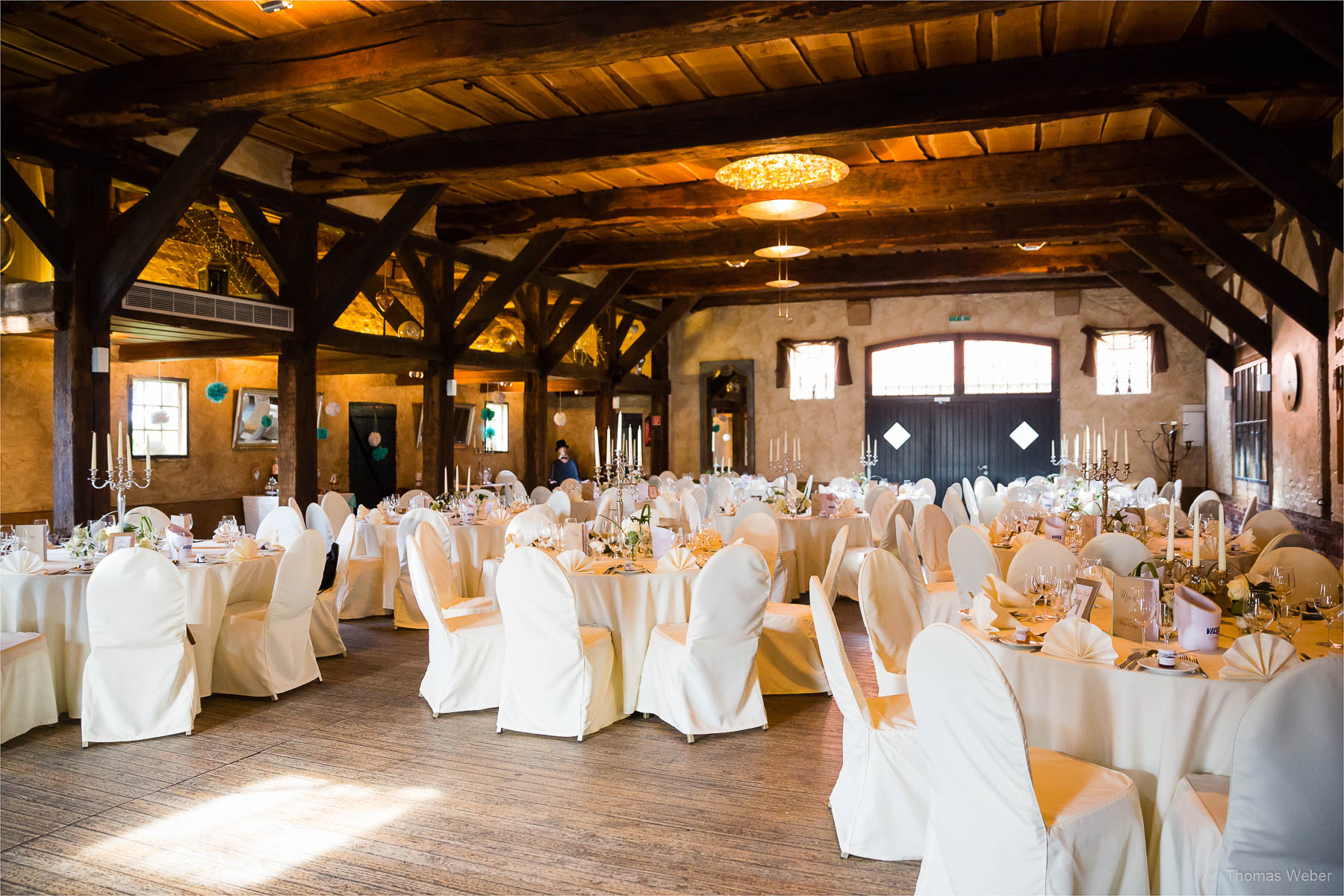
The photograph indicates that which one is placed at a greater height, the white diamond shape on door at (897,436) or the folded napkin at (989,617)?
the white diamond shape on door at (897,436)

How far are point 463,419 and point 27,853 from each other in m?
12.4

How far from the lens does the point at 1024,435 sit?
15.3m

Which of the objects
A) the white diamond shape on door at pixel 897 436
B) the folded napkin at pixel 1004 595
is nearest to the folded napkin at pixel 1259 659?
the folded napkin at pixel 1004 595

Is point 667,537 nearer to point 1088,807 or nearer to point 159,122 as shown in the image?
point 1088,807

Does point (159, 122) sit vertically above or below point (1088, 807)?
above

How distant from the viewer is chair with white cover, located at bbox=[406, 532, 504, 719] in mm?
4773

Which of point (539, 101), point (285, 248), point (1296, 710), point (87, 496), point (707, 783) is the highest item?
point (539, 101)

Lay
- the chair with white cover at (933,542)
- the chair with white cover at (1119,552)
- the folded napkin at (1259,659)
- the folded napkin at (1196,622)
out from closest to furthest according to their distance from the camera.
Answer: the folded napkin at (1259,659), the folded napkin at (1196,622), the chair with white cover at (1119,552), the chair with white cover at (933,542)

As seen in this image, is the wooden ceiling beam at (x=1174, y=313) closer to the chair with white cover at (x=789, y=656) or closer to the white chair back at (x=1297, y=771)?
the chair with white cover at (x=789, y=656)

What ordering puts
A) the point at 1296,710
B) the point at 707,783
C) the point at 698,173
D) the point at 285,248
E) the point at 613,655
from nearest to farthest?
the point at 1296,710
the point at 707,783
the point at 613,655
the point at 285,248
the point at 698,173

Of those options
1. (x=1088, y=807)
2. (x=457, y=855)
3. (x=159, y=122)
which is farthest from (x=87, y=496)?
(x=1088, y=807)

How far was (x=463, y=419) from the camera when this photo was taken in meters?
15.4

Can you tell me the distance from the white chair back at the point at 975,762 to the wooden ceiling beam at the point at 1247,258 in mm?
7433

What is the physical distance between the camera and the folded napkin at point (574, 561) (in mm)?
4910
